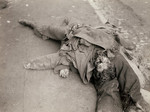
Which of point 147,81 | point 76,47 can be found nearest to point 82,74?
point 76,47

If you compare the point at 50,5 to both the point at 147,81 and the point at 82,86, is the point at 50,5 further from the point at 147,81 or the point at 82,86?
the point at 147,81

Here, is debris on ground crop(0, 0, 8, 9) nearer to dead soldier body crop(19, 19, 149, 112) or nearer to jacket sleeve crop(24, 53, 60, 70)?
dead soldier body crop(19, 19, 149, 112)

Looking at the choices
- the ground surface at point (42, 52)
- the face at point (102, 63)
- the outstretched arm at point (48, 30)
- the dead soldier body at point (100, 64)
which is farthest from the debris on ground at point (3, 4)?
the face at point (102, 63)

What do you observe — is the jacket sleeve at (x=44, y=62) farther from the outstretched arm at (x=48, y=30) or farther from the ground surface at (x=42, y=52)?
the outstretched arm at (x=48, y=30)

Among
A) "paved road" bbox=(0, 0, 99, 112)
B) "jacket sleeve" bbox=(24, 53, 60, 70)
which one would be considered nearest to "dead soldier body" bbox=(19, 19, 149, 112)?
"jacket sleeve" bbox=(24, 53, 60, 70)

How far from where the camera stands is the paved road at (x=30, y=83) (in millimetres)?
2625

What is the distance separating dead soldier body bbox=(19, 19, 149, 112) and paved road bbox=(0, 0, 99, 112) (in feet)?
0.42

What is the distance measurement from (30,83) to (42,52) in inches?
26.4

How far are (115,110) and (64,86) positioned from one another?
0.79 m

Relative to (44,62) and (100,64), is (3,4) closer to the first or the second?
(44,62)

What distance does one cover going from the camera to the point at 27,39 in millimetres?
3619

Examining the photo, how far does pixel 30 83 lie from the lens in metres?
2.88

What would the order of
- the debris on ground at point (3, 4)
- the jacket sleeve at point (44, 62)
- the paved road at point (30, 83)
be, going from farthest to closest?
the debris on ground at point (3, 4) → the jacket sleeve at point (44, 62) → the paved road at point (30, 83)

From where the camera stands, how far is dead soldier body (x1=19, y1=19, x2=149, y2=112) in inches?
96.5
